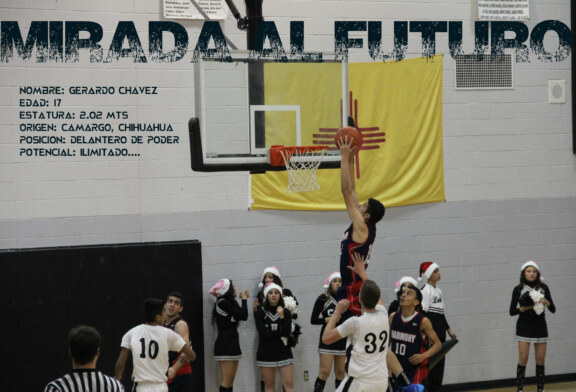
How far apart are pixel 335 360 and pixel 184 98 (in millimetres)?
4142

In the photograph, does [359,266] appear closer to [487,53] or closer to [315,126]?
[315,126]

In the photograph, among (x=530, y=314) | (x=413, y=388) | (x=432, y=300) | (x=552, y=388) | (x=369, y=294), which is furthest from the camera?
(x=552, y=388)

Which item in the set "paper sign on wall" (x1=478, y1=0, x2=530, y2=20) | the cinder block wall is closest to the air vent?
the cinder block wall

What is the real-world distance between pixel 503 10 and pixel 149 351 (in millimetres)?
7732

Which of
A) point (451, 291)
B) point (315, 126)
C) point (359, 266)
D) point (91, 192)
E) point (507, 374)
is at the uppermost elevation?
point (315, 126)

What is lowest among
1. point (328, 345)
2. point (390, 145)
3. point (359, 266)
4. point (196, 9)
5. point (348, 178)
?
point (328, 345)

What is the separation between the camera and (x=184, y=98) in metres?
10.8

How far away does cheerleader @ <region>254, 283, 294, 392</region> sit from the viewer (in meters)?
10.4

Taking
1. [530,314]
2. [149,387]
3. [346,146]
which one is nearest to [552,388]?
[530,314]

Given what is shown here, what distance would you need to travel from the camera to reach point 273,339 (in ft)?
34.7

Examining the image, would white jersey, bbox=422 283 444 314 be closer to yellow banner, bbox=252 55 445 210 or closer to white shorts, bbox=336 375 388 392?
yellow banner, bbox=252 55 445 210

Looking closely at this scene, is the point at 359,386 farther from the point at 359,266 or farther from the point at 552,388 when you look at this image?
the point at 552,388

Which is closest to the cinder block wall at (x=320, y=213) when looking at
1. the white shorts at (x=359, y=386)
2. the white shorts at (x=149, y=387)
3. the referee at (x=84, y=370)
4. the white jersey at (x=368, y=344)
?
the white shorts at (x=149, y=387)

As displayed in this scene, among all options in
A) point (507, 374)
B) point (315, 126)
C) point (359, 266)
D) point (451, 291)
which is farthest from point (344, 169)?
point (507, 374)
